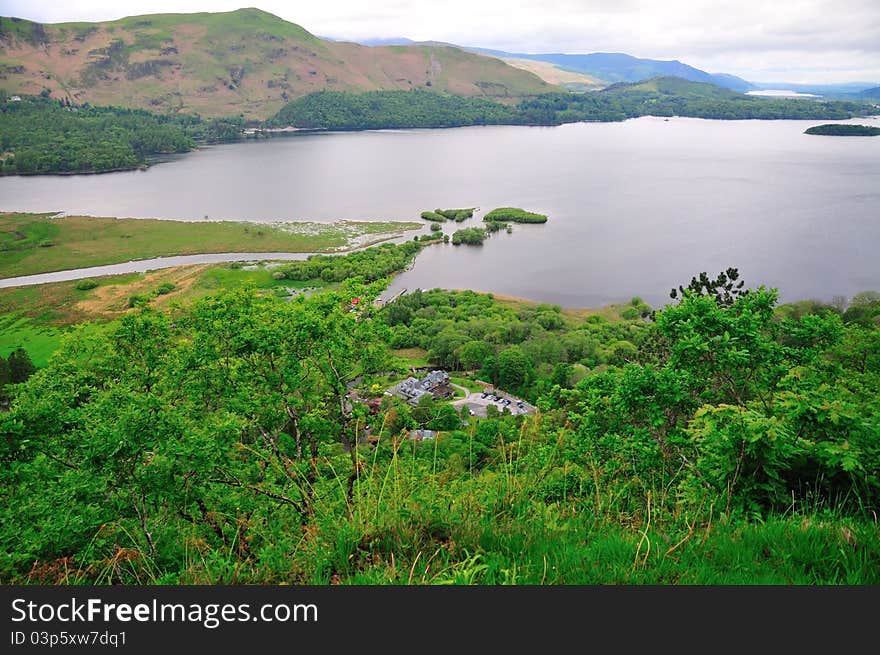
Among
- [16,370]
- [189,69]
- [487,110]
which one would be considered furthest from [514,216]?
[189,69]

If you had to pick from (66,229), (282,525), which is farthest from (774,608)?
(66,229)

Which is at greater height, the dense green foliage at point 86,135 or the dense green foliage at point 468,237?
the dense green foliage at point 86,135

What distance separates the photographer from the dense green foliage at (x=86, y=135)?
92.6 metres

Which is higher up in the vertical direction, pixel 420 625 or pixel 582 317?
pixel 420 625

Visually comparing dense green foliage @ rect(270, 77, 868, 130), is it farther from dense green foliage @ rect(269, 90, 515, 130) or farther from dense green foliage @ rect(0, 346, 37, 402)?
dense green foliage @ rect(0, 346, 37, 402)

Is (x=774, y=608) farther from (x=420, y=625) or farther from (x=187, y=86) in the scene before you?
(x=187, y=86)

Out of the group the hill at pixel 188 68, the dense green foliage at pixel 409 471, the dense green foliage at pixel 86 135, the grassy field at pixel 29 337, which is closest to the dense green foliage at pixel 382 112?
the hill at pixel 188 68

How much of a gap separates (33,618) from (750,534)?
10.1ft

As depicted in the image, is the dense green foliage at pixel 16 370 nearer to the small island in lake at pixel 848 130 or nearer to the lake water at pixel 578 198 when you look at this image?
the lake water at pixel 578 198

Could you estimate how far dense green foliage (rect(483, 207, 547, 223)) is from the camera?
5994 centimetres

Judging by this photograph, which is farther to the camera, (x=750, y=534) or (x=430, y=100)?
(x=430, y=100)

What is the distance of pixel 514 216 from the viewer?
60.8 metres

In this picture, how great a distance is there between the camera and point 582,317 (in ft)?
121

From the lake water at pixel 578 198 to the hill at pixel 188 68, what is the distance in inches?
2245
